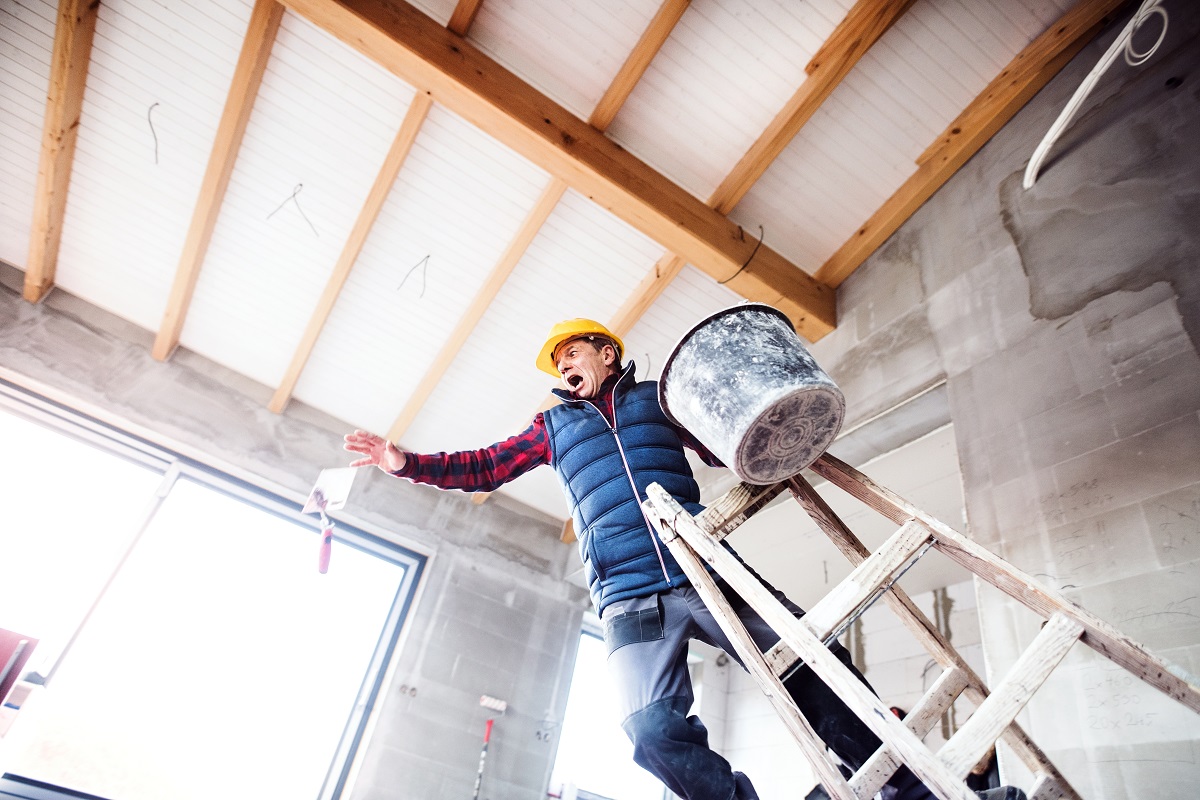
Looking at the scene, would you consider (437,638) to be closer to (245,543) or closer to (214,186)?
(245,543)

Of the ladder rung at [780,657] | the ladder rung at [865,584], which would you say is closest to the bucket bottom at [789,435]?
the ladder rung at [865,584]

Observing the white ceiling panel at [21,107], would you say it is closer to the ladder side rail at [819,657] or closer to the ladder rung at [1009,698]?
the ladder side rail at [819,657]

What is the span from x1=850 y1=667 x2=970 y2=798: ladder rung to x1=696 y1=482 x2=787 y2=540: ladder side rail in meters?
0.50

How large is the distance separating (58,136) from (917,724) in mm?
4683

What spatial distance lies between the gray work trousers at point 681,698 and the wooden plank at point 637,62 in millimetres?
2706

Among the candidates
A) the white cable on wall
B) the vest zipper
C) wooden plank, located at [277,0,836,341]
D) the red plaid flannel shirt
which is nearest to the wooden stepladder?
the vest zipper

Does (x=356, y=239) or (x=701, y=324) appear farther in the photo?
(x=356, y=239)

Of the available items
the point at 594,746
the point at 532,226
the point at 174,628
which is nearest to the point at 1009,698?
the point at 532,226

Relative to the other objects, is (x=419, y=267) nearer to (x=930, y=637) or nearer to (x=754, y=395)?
(x=754, y=395)

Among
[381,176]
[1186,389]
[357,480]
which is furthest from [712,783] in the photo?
[357,480]

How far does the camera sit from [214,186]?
12.4ft

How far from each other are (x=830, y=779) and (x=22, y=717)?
4.29 m

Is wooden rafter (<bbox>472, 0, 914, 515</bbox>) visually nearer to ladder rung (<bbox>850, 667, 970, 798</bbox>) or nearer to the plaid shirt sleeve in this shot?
the plaid shirt sleeve

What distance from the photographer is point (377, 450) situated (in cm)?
197
